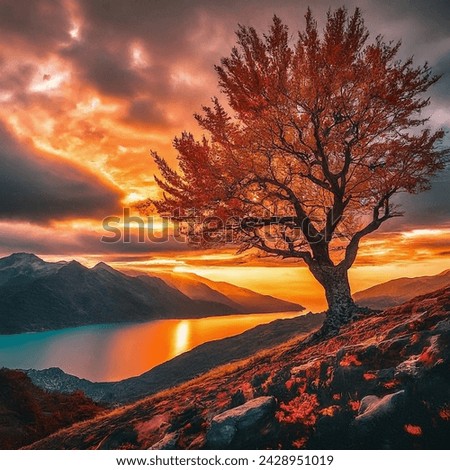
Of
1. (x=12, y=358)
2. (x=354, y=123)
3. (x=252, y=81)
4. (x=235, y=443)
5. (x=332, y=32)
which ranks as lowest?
(x=12, y=358)

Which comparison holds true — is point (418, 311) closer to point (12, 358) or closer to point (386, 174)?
point (386, 174)

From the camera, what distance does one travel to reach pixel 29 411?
15.5m

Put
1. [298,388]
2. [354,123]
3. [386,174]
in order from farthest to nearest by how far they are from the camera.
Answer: [386,174] < [354,123] < [298,388]

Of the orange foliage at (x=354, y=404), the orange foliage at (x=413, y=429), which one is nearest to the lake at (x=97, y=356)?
the orange foliage at (x=354, y=404)

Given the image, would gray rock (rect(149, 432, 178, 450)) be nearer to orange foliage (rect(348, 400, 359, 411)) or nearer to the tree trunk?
orange foliage (rect(348, 400, 359, 411))

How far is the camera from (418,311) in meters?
9.75

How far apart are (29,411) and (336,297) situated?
14770mm

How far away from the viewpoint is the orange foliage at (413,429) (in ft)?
17.8

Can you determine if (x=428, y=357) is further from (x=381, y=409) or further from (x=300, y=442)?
(x=300, y=442)

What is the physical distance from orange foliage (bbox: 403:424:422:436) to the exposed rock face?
98.7 inches

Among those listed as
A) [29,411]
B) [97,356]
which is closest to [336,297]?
[29,411]

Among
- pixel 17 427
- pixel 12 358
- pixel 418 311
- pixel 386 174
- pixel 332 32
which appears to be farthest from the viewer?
pixel 12 358

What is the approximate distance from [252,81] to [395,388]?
10.1 meters
